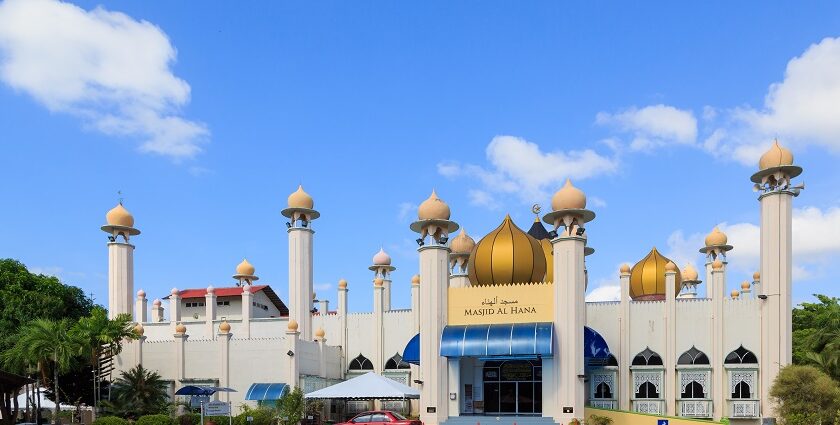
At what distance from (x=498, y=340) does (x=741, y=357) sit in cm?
1194

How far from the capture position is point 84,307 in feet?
181

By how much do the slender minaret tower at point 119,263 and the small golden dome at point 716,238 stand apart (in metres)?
31.4

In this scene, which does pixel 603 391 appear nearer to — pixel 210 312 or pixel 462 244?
pixel 462 244

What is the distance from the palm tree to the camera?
114ft

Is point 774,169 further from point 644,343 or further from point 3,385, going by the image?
point 3,385

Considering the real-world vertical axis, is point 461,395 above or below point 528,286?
below

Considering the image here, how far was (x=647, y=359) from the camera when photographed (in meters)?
39.9

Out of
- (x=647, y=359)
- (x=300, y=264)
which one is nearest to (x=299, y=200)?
(x=300, y=264)

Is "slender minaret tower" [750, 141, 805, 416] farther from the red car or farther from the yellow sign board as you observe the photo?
the red car

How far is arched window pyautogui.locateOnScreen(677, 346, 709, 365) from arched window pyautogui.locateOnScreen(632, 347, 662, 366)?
1126mm

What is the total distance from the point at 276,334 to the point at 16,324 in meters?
14.4

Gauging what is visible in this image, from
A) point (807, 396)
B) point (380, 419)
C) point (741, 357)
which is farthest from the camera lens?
point (741, 357)

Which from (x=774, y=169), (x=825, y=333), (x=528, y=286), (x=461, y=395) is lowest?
(x=461, y=395)

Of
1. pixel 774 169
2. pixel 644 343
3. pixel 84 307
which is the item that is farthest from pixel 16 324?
pixel 774 169
